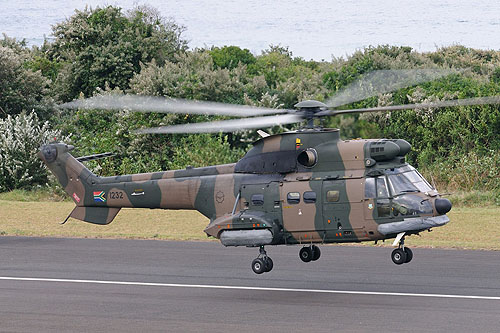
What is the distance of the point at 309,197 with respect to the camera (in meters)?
17.9

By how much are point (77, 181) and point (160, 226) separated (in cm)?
1049

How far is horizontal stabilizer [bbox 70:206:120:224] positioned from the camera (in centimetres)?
2105

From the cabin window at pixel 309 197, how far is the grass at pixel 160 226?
8840 millimetres

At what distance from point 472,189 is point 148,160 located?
16816mm

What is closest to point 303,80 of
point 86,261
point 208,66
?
point 208,66

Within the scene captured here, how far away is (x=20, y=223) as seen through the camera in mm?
33062

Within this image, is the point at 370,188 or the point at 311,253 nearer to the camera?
the point at 370,188

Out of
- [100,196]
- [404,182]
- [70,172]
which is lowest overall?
[100,196]

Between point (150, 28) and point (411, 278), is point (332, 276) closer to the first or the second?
point (411, 278)

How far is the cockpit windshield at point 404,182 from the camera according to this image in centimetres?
1728

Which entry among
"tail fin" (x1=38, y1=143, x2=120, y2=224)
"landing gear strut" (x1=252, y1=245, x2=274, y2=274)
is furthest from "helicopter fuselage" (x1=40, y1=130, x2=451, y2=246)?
"tail fin" (x1=38, y1=143, x2=120, y2=224)

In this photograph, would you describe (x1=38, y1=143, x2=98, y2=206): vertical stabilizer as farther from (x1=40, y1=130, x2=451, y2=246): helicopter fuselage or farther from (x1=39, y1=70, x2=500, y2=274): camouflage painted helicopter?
(x1=39, y1=70, x2=500, y2=274): camouflage painted helicopter

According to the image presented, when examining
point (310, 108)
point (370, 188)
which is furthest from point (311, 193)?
point (310, 108)

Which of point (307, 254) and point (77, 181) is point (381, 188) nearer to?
point (307, 254)
